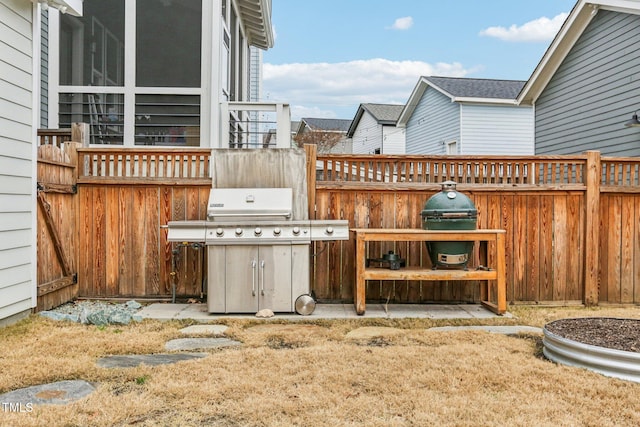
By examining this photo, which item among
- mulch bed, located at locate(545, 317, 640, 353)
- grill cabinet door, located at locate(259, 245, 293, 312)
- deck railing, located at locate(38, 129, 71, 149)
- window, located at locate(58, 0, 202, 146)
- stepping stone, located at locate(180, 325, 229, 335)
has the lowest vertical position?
stepping stone, located at locate(180, 325, 229, 335)

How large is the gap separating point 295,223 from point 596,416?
9.63ft

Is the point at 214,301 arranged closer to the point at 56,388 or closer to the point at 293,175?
the point at 293,175

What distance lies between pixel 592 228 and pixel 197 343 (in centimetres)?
403

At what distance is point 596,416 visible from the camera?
2.54 meters

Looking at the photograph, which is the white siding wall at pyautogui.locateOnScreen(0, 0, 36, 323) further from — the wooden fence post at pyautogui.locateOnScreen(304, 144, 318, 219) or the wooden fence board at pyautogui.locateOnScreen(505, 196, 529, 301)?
the wooden fence board at pyautogui.locateOnScreen(505, 196, 529, 301)

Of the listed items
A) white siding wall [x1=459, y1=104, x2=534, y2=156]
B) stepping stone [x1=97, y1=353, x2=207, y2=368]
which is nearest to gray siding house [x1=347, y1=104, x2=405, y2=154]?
white siding wall [x1=459, y1=104, x2=534, y2=156]

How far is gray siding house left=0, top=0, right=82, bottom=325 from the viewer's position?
4215 millimetres

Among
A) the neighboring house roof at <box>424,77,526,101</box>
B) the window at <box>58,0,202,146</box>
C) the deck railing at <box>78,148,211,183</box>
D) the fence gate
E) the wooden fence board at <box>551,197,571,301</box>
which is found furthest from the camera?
the neighboring house roof at <box>424,77,526,101</box>

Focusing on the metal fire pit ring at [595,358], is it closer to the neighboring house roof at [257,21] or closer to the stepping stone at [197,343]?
the stepping stone at [197,343]

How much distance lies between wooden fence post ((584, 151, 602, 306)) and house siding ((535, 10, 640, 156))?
3.16m

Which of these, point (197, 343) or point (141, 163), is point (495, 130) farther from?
point (197, 343)

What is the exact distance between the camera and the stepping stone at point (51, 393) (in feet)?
8.73

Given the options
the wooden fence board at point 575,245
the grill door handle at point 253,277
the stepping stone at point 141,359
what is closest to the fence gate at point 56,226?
the stepping stone at point 141,359

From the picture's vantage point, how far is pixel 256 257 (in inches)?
193
